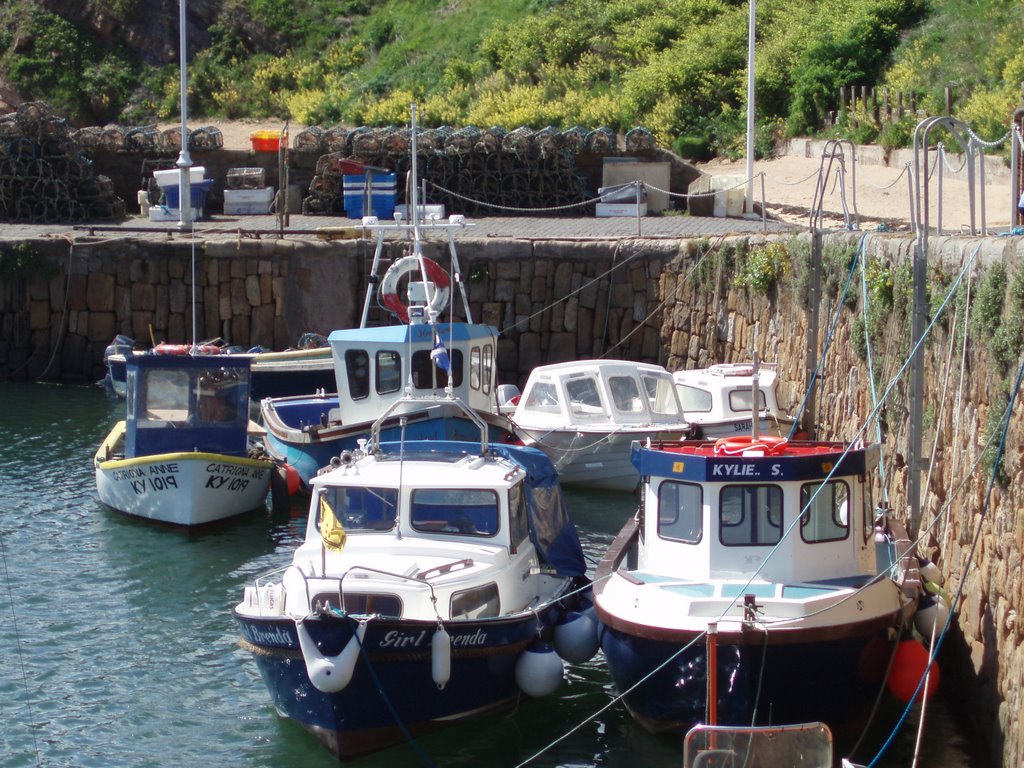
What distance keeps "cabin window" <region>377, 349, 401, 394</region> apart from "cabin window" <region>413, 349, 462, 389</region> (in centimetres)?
25

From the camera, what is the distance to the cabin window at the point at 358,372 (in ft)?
59.8

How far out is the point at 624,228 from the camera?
95.0 ft

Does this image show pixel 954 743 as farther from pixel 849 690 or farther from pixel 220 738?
pixel 220 738

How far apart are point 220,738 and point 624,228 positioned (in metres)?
19.7

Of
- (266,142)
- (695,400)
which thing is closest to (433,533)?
(695,400)

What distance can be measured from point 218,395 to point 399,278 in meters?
2.90

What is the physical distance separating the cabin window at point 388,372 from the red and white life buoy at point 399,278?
63cm

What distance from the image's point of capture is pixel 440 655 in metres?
10.0

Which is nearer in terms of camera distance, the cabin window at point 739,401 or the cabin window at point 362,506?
the cabin window at point 362,506

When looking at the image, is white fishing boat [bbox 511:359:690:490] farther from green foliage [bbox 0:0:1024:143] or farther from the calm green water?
green foliage [bbox 0:0:1024:143]

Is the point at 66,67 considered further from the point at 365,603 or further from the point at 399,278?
the point at 365,603

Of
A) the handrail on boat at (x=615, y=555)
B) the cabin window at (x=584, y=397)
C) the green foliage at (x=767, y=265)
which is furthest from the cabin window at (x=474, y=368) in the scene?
the handrail on boat at (x=615, y=555)

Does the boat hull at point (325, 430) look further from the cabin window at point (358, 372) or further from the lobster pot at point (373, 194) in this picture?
the lobster pot at point (373, 194)

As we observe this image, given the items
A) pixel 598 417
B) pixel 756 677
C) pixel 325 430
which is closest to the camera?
pixel 756 677
